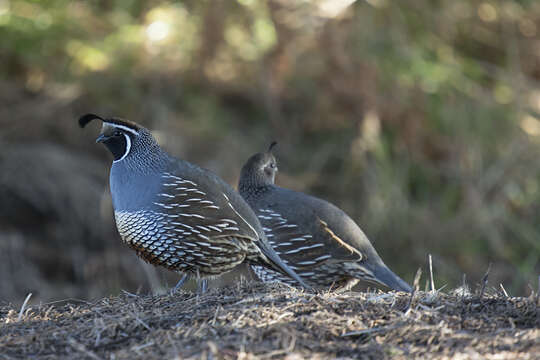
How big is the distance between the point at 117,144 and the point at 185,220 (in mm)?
981

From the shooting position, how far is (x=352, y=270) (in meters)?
5.66

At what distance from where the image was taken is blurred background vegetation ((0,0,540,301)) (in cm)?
922

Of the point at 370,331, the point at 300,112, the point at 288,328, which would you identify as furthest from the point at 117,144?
the point at 300,112

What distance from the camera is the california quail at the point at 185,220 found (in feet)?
15.7

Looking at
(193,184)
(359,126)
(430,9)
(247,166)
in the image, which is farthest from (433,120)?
(193,184)

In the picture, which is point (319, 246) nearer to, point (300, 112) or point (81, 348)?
point (81, 348)

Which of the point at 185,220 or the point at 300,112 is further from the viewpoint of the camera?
the point at 300,112

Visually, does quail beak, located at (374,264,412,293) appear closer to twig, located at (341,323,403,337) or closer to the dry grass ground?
the dry grass ground

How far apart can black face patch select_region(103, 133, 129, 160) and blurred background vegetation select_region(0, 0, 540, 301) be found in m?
3.42

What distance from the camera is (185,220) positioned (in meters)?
4.87

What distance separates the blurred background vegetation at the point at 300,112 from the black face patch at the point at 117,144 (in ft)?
11.2

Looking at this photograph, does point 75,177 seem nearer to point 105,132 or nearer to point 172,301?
point 105,132

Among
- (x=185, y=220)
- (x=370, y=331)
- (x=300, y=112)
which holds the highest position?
(x=300, y=112)

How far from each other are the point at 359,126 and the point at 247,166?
14.6 feet
